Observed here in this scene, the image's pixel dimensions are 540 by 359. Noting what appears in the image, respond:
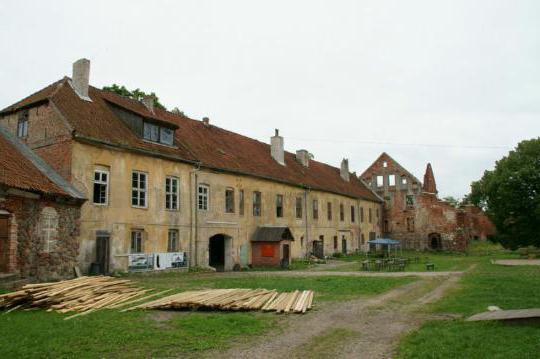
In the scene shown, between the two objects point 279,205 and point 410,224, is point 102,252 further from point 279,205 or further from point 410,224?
point 410,224

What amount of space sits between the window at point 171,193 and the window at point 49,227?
657 cm

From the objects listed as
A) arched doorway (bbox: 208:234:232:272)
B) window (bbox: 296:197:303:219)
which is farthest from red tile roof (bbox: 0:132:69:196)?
window (bbox: 296:197:303:219)

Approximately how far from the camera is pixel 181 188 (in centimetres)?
2372

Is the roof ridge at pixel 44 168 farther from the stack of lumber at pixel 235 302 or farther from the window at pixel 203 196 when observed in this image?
the stack of lumber at pixel 235 302

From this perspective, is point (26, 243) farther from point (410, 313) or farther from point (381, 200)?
point (381, 200)

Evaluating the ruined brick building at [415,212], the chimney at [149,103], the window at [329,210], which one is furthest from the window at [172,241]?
the ruined brick building at [415,212]

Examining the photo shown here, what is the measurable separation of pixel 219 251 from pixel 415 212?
84.2 ft

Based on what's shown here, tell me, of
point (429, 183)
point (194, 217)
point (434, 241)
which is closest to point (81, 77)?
point (194, 217)

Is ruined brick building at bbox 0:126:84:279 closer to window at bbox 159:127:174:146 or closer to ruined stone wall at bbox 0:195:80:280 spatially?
ruined stone wall at bbox 0:195:80:280

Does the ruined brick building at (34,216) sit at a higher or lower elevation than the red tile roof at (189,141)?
lower

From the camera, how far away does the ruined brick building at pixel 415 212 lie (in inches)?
1797

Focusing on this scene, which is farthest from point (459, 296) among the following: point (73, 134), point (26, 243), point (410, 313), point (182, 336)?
point (73, 134)

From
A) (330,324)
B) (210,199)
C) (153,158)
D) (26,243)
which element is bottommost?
(330,324)

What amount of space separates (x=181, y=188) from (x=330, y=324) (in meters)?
15.4
